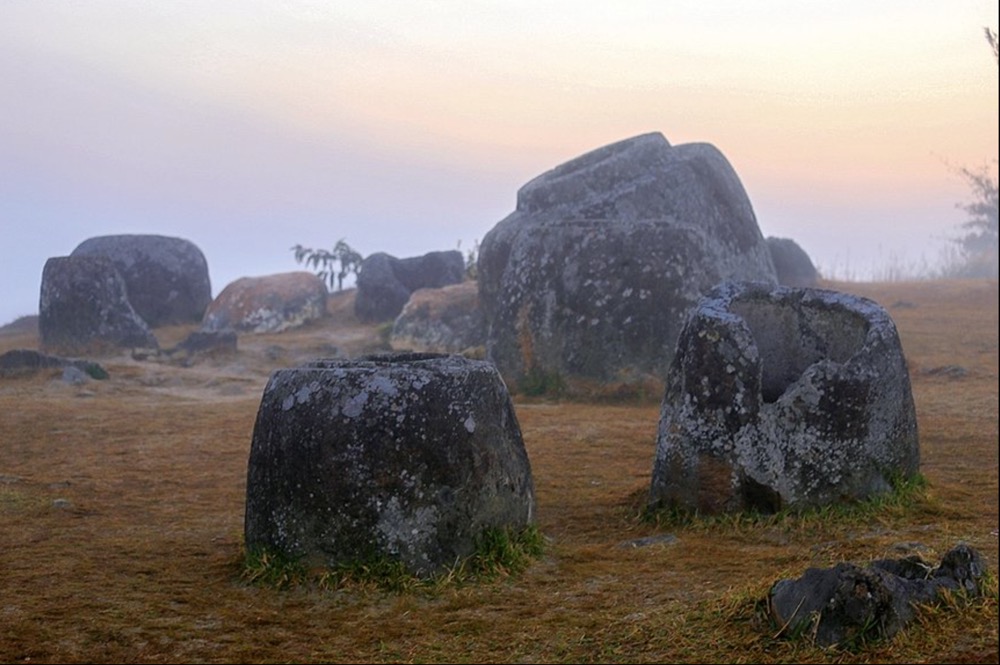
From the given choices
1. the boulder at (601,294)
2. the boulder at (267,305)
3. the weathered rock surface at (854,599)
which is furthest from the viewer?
the boulder at (267,305)

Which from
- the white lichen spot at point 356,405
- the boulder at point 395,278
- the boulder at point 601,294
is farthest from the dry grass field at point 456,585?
the boulder at point 395,278

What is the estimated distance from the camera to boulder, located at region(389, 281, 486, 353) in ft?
61.3

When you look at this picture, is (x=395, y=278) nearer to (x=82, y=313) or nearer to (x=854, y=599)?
(x=82, y=313)

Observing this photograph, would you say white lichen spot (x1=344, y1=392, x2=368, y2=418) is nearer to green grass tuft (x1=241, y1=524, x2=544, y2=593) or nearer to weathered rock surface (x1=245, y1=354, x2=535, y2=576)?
weathered rock surface (x1=245, y1=354, x2=535, y2=576)

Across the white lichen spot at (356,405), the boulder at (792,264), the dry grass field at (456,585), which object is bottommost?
the dry grass field at (456,585)

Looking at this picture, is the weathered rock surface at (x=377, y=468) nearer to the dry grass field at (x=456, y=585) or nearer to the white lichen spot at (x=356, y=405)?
the white lichen spot at (x=356, y=405)

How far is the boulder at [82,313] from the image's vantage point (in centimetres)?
1955

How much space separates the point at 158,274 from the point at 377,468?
2061cm

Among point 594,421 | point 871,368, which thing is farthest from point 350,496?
point 594,421

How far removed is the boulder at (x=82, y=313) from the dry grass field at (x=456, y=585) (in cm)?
901

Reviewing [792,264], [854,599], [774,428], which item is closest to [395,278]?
[792,264]

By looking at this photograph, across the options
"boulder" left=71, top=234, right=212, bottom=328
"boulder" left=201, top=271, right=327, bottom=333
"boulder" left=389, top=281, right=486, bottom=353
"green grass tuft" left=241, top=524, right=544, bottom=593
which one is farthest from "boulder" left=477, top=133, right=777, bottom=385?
"boulder" left=71, top=234, right=212, bottom=328

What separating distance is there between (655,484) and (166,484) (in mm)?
3604

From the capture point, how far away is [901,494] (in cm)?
660
